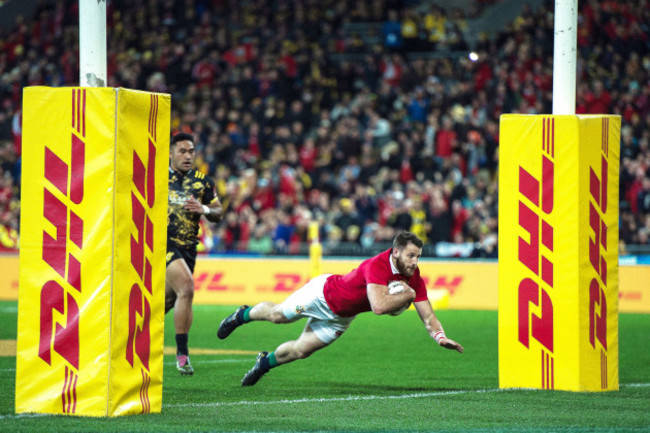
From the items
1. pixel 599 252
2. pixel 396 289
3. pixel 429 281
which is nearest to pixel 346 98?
pixel 429 281

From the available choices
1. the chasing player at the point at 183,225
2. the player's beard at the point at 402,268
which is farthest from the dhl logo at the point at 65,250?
the chasing player at the point at 183,225

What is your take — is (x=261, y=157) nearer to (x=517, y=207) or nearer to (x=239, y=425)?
(x=517, y=207)

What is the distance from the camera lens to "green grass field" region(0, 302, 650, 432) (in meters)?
7.36

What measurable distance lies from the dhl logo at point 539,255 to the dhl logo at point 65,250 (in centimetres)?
394

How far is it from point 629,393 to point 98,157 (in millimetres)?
4818

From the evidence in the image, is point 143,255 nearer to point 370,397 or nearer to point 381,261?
point 381,261

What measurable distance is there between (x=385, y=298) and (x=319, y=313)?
859 mm

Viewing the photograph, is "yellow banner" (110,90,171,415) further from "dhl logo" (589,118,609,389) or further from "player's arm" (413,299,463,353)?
"dhl logo" (589,118,609,389)

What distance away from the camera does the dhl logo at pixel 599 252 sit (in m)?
9.60

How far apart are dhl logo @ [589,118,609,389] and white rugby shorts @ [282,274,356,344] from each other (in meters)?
2.02

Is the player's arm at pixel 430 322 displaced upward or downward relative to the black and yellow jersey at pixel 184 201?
downward

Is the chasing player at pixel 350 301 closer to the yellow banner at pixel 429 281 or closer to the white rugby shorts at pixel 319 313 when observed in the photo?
the white rugby shorts at pixel 319 313

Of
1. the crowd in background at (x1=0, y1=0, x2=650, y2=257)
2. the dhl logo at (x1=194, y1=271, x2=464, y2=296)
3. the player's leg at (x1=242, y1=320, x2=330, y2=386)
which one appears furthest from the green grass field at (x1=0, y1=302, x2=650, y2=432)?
the crowd in background at (x1=0, y1=0, x2=650, y2=257)

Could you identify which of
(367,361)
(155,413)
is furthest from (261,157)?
(155,413)
